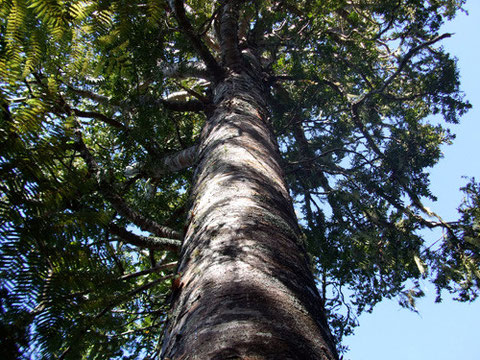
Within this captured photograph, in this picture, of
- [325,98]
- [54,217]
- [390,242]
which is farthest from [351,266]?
[54,217]

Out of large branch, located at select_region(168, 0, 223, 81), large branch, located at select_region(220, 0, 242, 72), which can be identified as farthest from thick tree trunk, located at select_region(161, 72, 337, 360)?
large branch, located at select_region(220, 0, 242, 72)

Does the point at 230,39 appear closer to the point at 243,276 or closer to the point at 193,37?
the point at 193,37

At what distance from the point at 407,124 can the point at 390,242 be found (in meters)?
Answer: 3.60

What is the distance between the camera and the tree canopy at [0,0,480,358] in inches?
47.5

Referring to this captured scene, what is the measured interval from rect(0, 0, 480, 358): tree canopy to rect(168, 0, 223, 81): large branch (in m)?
0.02

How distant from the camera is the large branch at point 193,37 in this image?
3.53m

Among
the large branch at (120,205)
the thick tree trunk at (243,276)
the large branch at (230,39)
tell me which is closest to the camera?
the thick tree trunk at (243,276)

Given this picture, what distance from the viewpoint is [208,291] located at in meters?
1.24

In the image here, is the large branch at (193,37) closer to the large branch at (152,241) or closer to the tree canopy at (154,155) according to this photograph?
the tree canopy at (154,155)

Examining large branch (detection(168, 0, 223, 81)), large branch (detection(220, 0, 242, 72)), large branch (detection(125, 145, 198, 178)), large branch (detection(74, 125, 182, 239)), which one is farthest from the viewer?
large branch (detection(220, 0, 242, 72))

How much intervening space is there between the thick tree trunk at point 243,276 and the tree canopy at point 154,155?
0.43m

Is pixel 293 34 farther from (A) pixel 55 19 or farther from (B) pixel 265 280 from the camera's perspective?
(B) pixel 265 280

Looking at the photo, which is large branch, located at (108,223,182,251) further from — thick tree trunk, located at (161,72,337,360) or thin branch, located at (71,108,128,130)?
thin branch, located at (71,108,128,130)

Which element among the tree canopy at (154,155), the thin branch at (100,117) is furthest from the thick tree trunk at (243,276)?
the thin branch at (100,117)
